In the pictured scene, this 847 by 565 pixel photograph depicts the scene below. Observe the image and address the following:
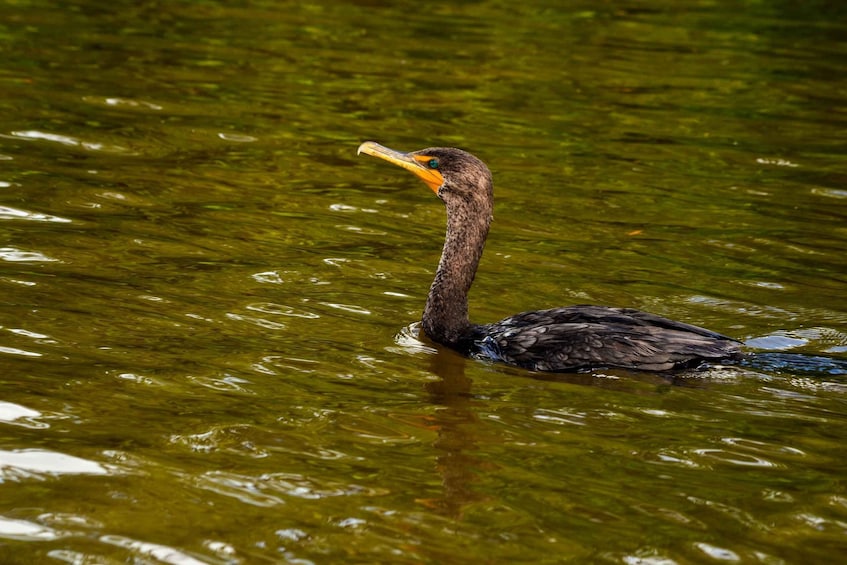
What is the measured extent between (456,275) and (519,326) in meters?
0.75

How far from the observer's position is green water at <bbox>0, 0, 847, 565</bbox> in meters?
5.91

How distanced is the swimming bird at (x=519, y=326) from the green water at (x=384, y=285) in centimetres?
16

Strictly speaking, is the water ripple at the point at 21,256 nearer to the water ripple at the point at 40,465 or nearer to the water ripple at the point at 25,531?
the water ripple at the point at 40,465

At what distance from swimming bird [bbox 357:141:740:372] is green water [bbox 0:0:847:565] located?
0.16 m

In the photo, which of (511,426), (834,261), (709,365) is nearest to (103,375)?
(511,426)

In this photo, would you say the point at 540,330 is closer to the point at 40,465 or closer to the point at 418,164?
the point at 418,164

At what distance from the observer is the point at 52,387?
7.12 metres

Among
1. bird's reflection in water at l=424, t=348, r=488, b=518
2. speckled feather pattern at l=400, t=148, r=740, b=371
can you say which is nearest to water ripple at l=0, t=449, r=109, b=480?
bird's reflection in water at l=424, t=348, r=488, b=518

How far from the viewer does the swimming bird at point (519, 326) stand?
7934 mm

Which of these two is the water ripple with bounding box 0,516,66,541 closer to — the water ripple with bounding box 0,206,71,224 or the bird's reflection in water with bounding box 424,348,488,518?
the bird's reflection in water with bounding box 424,348,488,518

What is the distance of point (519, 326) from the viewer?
8258 millimetres

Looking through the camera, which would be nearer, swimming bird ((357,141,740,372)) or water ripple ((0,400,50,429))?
water ripple ((0,400,50,429))

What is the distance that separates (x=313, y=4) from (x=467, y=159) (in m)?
12.1

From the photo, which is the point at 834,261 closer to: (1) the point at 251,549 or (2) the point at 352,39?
(1) the point at 251,549
